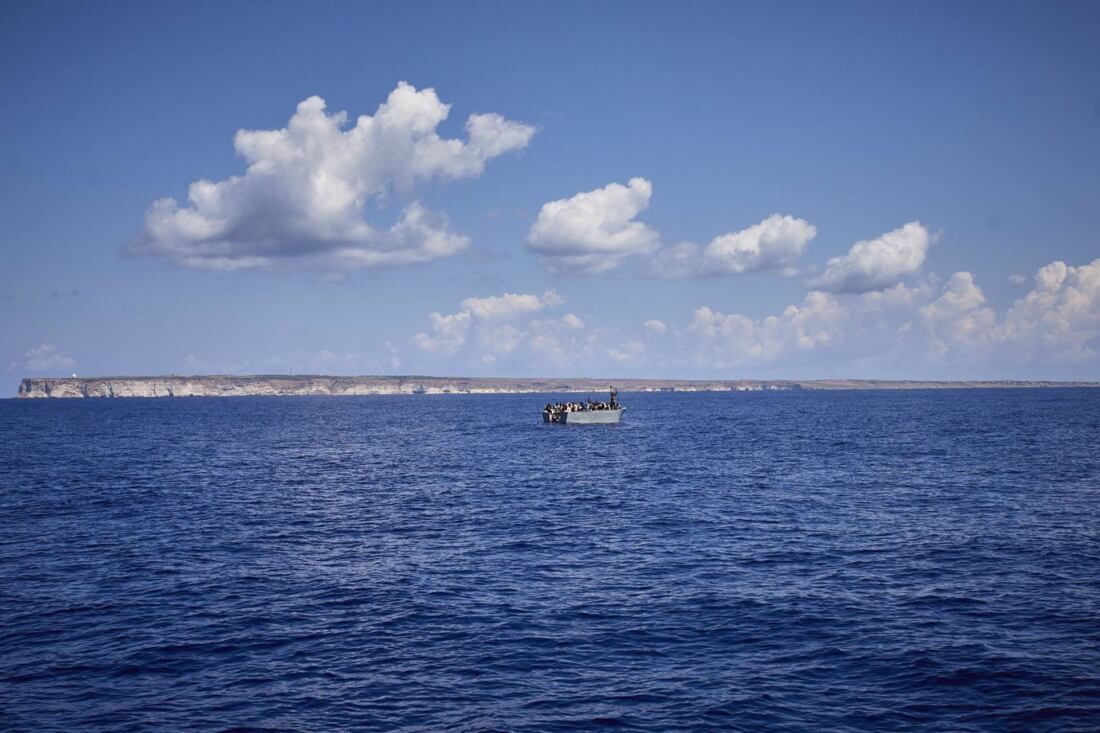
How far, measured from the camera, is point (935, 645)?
81.1 ft

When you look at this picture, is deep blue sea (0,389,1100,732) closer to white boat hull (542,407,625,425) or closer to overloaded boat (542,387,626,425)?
white boat hull (542,407,625,425)

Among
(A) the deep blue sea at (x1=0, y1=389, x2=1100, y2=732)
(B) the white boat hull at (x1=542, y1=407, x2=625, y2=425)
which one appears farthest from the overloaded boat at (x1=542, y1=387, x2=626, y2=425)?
(A) the deep blue sea at (x1=0, y1=389, x2=1100, y2=732)

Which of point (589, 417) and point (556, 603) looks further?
point (589, 417)

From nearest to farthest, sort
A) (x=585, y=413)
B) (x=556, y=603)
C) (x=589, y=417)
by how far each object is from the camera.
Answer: (x=556, y=603)
(x=585, y=413)
(x=589, y=417)

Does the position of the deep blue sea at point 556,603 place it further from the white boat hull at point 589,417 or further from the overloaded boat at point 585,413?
the overloaded boat at point 585,413

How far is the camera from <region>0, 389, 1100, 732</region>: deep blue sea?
20.8 meters

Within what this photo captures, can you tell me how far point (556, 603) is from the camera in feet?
98.1

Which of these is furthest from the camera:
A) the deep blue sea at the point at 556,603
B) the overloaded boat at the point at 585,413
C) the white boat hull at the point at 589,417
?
the overloaded boat at the point at 585,413

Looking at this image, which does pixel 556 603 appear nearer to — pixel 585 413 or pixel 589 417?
pixel 585 413

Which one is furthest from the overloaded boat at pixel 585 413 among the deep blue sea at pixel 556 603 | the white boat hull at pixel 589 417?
the deep blue sea at pixel 556 603

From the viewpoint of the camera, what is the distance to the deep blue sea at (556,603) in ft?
68.2

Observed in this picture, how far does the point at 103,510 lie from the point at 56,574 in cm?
1836

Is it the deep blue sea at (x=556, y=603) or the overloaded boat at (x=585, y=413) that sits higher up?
the overloaded boat at (x=585, y=413)

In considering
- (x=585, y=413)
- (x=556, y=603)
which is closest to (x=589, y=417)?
(x=585, y=413)
